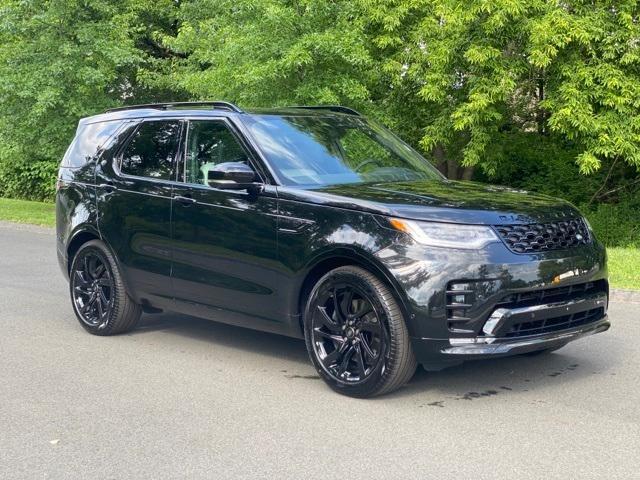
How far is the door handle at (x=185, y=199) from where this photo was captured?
6.72 metres

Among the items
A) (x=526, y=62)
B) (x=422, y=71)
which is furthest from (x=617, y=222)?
(x=422, y=71)

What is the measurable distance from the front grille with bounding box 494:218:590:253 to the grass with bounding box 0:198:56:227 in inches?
589

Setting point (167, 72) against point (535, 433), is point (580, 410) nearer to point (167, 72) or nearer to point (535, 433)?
point (535, 433)

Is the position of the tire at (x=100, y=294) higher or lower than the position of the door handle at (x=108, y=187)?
lower

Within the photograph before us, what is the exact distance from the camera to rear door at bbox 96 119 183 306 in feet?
23.0

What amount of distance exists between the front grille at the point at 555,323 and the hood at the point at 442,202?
637 millimetres

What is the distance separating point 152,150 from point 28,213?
1548 cm

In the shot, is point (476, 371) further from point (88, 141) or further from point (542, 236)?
point (88, 141)

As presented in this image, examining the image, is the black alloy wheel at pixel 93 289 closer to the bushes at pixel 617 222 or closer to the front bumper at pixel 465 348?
the front bumper at pixel 465 348

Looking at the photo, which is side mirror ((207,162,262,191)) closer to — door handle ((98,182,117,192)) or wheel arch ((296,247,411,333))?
wheel arch ((296,247,411,333))

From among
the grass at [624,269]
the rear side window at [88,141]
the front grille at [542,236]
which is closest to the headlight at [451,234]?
the front grille at [542,236]

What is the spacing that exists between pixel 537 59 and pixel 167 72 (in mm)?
11410

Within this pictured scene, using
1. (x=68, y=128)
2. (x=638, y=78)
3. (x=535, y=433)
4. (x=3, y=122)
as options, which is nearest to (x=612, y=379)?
(x=535, y=433)

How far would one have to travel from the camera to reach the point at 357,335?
575cm
